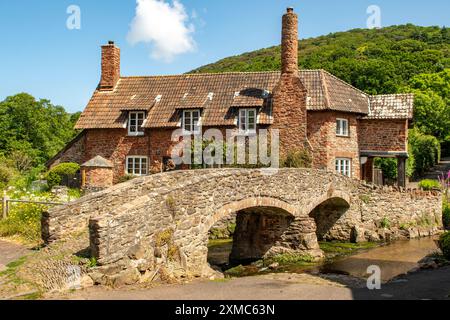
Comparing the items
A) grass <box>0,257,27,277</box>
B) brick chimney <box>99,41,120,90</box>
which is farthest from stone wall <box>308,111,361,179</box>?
grass <box>0,257,27,277</box>

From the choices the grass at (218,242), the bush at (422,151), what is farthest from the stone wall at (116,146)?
the bush at (422,151)

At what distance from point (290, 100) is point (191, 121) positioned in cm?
593

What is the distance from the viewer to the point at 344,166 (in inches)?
1088

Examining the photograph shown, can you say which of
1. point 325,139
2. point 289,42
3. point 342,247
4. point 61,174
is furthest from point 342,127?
point 61,174

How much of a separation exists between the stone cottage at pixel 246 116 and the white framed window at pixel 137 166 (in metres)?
0.06

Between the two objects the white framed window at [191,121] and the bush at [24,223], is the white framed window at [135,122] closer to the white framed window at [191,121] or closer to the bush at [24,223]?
the white framed window at [191,121]

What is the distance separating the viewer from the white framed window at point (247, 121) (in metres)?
27.0

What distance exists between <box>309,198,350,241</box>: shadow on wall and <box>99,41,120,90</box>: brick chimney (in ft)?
51.9

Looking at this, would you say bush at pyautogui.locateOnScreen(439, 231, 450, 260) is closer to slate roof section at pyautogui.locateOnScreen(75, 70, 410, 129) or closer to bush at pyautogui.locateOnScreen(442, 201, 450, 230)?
slate roof section at pyautogui.locateOnScreen(75, 70, 410, 129)

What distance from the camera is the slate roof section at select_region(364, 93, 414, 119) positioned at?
28.1 m

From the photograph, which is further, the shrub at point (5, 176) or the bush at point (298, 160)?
the shrub at point (5, 176)
